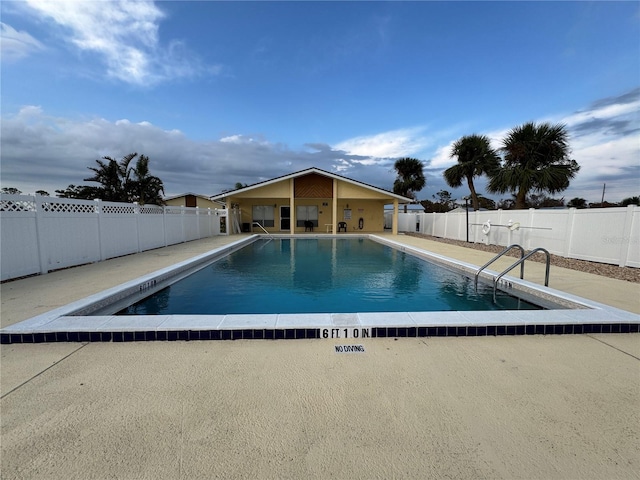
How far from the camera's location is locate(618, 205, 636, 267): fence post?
24.4 feet

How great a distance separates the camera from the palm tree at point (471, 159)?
2017cm

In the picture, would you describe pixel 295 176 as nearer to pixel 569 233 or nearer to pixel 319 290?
pixel 319 290

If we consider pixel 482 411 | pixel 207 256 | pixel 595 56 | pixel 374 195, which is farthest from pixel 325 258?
pixel 595 56

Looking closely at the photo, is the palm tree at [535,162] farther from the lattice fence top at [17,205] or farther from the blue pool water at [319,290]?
the lattice fence top at [17,205]

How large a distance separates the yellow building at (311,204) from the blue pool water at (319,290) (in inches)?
383

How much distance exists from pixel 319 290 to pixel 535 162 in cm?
1554

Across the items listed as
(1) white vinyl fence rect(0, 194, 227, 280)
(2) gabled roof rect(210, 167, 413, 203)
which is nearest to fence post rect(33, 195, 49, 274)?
(1) white vinyl fence rect(0, 194, 227, 280)

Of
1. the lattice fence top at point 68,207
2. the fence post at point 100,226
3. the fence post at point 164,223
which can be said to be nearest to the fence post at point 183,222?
the fence post at point 164,223

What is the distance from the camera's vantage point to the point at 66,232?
7031 millimetres

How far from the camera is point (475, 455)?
1679 mm

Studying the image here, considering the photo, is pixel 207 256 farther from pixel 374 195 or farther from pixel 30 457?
pixel 374 195

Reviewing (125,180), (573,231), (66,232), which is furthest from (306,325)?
(125,180)

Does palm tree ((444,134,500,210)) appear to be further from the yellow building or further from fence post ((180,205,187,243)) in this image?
fence post ((180,205,187,243))

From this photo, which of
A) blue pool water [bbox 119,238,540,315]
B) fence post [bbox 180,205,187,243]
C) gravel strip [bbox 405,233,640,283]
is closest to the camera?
blue pool water [bbox 119,238,540,315]
